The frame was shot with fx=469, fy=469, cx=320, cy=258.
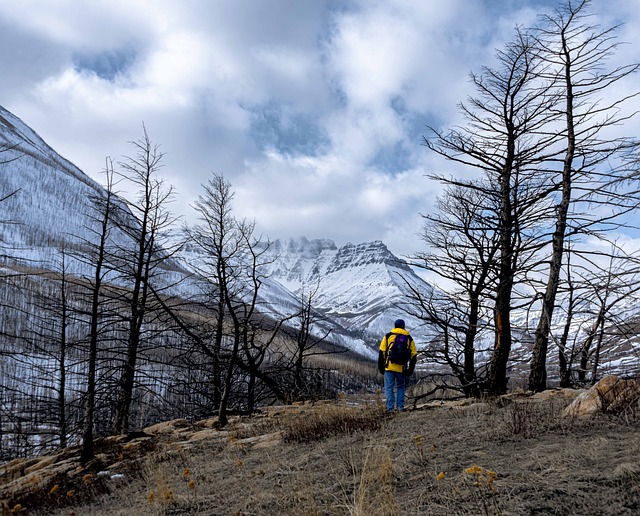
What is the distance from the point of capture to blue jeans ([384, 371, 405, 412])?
952 centimetres

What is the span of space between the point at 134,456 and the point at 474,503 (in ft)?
24.4

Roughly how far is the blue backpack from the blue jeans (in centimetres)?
27

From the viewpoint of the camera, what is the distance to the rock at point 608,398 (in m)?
5.62

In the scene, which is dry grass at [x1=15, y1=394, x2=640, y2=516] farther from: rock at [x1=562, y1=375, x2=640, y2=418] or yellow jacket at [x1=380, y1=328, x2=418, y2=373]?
yellow jacket at [x1=380, y1=328, x2=418, y2=373]

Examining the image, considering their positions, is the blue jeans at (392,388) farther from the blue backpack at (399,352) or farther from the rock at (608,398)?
the rock at (608,398)

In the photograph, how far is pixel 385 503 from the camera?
11.6 feet

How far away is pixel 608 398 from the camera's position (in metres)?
5.82

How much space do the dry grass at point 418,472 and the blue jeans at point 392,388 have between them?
81.1 inches

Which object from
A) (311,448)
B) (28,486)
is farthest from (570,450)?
(28,486)

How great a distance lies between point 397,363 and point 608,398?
433 cm

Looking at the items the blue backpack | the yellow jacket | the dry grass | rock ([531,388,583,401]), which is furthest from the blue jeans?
rock ([531,388,583,401])

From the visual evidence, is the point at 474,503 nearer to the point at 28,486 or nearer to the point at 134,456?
the point at 134,456

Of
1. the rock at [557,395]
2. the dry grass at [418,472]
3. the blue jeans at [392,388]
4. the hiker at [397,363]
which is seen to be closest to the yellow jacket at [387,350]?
the hiker at [397,363]

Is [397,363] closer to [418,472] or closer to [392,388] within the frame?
[392,388]
